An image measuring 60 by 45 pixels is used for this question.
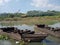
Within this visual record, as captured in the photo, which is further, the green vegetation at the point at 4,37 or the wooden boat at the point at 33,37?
the green vegetation at the point at 4,37

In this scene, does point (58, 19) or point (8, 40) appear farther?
point (58, 19)

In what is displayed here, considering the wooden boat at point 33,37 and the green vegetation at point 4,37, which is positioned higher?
the wooden boat at point 33,37

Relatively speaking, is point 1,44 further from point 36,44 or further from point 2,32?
point 2,32

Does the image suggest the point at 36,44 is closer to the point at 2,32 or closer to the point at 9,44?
the point at 9,44

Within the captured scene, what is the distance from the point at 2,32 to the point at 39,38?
7831 millimetres

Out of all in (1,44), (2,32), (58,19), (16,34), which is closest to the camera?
(1,44)

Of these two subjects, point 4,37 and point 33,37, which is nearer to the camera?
point 33,37

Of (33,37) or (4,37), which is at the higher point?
(33,37)

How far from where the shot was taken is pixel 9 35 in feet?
91.5

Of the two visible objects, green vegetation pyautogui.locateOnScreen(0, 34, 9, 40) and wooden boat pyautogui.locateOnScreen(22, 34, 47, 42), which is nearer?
wooden boat pyautogui.locateOnScreen(22, 34, 47, 42)

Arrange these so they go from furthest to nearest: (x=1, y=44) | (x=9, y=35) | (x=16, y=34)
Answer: (x=9, y=35), (x=16, y=34), (x=1, y=44)

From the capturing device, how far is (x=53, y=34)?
1159 inches

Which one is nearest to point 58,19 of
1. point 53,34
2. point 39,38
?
point 53,34

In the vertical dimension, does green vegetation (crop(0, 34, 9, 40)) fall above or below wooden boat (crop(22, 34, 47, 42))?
below
